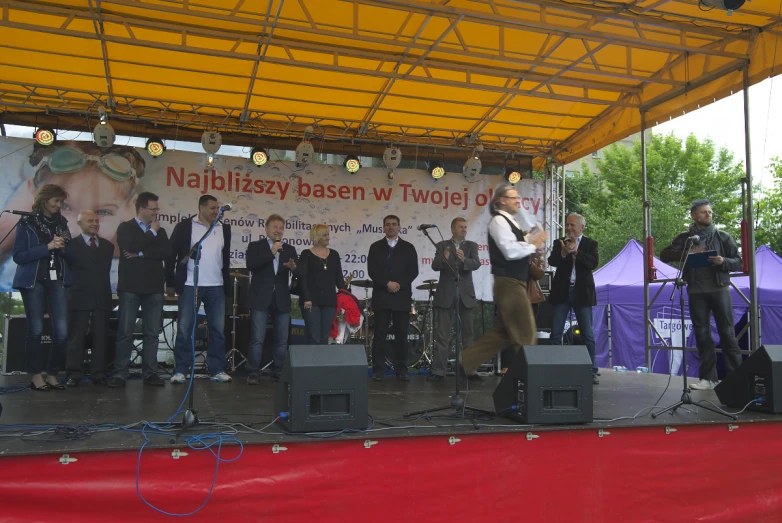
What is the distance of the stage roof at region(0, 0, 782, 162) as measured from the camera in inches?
253

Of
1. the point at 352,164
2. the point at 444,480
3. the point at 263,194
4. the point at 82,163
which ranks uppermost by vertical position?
the point at 352,164

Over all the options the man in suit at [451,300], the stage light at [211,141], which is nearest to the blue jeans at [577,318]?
the man in suit at [451,300]

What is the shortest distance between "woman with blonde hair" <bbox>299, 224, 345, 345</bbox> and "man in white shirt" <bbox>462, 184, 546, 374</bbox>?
2251 millimetres

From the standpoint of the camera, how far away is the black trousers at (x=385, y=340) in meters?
6.88

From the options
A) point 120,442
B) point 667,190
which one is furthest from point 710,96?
point 667,190

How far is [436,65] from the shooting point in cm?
756

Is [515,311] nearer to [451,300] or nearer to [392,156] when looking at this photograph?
[451,300]

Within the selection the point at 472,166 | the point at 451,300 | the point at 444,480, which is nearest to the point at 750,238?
the point at 451,300

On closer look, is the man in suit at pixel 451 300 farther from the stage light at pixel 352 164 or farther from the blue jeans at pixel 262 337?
the stage light at pixel 352 164

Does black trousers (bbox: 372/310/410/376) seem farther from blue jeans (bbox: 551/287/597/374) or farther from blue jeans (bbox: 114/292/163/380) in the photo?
blue jeans (bbox: 114/292/163/380)

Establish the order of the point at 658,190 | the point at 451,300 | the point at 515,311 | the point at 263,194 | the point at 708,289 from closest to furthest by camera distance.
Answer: the point at 515,311 < the point at 708,289 < the point at 451,300 < the point at 263,194 < the point at 658,190

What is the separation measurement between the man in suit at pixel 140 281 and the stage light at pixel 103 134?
2.52 meters

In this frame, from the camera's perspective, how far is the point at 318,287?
6.51 metres

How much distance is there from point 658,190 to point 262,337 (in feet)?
84.1
